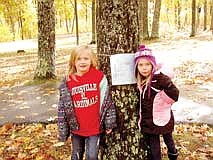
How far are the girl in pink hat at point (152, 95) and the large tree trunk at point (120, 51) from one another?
3.8 inches

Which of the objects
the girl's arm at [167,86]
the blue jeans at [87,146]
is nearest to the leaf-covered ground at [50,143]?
the blue jeans at [87,146]

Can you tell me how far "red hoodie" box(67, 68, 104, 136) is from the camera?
4223 millimetres

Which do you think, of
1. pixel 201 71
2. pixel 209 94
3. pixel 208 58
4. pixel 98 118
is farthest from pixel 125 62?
pixel 208 58

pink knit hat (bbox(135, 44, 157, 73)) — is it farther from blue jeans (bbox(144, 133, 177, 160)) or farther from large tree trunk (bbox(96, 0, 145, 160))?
blue jeans (bbox(144, 133, 177, 160))

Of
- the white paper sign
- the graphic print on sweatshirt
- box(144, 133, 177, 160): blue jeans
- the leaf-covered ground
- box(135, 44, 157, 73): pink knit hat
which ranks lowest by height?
the leaf-covered ground

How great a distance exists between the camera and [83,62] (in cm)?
426

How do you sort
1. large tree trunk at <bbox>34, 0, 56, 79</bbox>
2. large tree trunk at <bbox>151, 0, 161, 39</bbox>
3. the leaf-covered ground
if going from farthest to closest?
large tree trunk at <bbox>151, 0, 161, 39</bbox>, large tree trunk at <bbox>34, 0, 56, 79</bbox>, the leaf-covered ground

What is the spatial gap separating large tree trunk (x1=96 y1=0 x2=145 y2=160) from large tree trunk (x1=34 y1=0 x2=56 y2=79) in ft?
23.3

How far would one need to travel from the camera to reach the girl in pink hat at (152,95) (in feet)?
13.9

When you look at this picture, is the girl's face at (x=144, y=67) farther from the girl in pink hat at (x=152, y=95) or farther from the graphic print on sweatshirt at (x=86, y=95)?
the graphic print on sweatshirt at (x=86, y=95)

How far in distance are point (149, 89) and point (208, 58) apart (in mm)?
12749

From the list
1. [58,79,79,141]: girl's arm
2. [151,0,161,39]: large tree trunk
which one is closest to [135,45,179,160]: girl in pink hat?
[58,79,79,141]: girl's arm

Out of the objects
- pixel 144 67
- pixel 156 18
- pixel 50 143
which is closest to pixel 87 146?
pixel 144 67

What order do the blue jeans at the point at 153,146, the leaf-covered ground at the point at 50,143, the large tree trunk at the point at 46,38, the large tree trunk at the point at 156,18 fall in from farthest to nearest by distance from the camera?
1. the large tree trunk at the point at 156,18
2. the large tree trunk at the point at 46,38
3. the leaf-covered ground at the point at 50,143
4. the blue jeans at the point at 153,146
